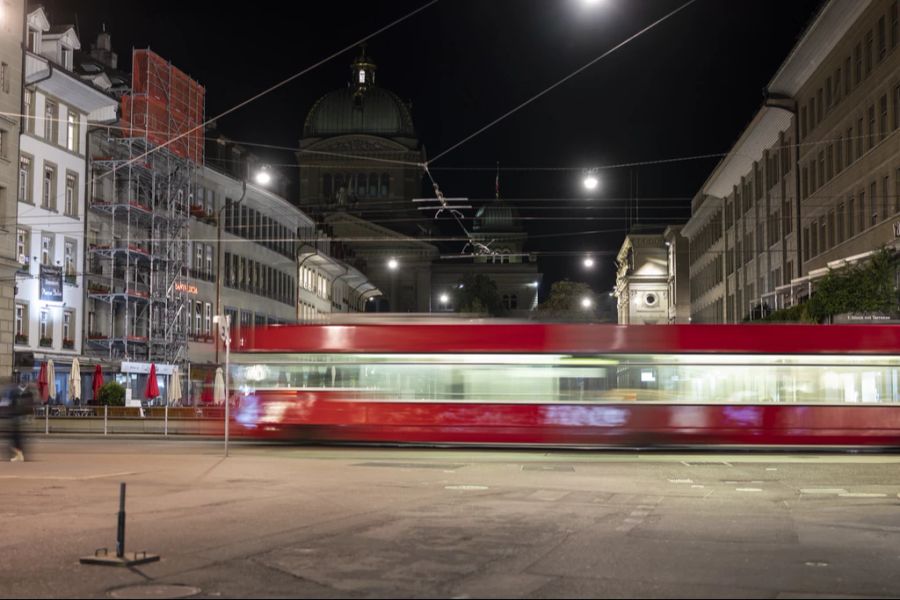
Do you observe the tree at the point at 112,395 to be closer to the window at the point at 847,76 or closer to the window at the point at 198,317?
the window at the point at 198,317

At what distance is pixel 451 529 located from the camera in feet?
45.2

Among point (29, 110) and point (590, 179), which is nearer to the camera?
point (590, 179)

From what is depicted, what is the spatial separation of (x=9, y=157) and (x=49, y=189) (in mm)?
4996

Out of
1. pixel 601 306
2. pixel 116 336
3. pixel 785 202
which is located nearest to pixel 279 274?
pixel 116 336

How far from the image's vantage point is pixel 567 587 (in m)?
9.84

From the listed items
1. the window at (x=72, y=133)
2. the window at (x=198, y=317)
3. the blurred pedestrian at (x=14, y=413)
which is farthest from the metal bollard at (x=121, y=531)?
the window at (x=198, y=317)

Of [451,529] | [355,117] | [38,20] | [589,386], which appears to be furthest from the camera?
A: [355,117]

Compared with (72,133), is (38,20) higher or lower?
higher

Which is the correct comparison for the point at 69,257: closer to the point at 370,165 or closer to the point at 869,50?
the point at 869,50

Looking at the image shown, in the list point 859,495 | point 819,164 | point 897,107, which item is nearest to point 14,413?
point 859,495

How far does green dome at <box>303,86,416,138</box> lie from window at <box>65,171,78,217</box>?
94.5 meters

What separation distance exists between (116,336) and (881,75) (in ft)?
114

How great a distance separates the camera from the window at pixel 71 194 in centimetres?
5466

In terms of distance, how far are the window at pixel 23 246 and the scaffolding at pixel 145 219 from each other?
17.2 ft
